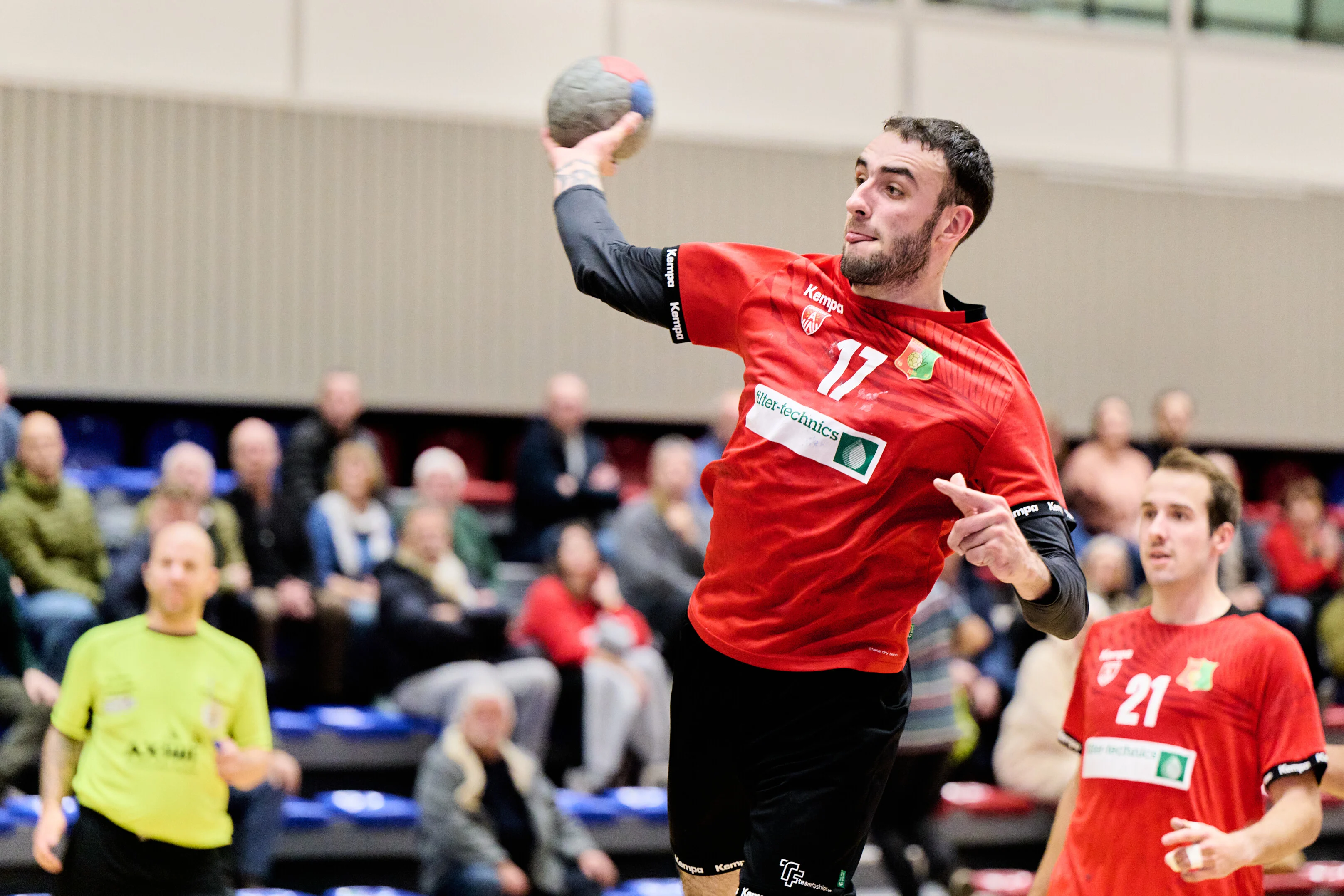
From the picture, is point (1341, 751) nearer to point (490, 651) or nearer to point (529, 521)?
point (490, 651)

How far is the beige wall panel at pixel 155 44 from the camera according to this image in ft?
34.2

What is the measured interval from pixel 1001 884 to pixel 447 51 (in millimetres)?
7038

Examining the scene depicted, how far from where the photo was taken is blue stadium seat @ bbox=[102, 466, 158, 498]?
9.34 metres

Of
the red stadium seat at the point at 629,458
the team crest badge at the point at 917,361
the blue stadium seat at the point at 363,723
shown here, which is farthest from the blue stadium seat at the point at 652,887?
the team crest badge at the point at 917,361

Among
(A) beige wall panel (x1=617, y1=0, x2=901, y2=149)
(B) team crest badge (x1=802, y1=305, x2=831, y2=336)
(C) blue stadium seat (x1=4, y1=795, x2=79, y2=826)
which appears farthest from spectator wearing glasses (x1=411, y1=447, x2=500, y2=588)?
(B) team crest badge (x1=802, y1=305, x2=831, y2=336)

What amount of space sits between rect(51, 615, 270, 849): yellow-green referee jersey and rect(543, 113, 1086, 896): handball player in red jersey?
256cm

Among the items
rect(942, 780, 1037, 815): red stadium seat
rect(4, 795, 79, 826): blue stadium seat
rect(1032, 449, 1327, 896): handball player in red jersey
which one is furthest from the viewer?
rect(942, 780, 1037, 815): red stadium seat

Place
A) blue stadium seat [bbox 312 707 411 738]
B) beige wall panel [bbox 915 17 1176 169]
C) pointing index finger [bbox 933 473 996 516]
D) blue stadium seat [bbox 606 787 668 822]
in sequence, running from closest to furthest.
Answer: pointing index finger [bbox 933 473 996 516]
blue stadium seat [bbox 312 707 411 738]
blue stadium seat [bbox 606 787 668 822]
beige wall panel [bbox 915 17 1176 169]

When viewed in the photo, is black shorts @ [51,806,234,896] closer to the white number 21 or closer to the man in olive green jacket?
the man in olive green jacket

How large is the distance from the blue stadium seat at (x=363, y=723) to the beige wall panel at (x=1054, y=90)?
685 cm

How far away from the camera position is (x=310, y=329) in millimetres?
11078

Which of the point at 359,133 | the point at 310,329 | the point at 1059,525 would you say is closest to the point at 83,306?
the point at 310,329

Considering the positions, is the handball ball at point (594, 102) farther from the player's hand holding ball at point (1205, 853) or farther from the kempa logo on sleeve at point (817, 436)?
the player's hand holding ball at point (1205, 853)

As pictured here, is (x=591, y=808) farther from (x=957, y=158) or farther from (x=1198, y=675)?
(x=957, y=158)
